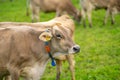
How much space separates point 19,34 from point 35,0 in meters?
10.4

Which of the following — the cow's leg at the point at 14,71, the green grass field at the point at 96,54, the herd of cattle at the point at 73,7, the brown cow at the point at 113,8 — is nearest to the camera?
the cow's leg at the point at 14,71

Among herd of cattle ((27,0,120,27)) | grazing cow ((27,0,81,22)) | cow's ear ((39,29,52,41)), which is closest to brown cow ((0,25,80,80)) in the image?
cow's ear ((39,29,52,41))

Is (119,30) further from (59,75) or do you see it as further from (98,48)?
(59,75)

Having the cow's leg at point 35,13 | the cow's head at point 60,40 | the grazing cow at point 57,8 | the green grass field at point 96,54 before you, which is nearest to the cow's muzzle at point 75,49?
the cow's head at point 60,40

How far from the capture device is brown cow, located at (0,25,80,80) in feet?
18.4

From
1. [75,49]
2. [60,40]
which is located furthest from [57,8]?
[75,49]

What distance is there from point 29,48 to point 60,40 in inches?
24.0

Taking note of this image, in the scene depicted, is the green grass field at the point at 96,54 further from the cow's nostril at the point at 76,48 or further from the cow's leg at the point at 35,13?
the cow's nostril at the point at 76,48

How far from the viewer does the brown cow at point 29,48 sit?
5.60 metres

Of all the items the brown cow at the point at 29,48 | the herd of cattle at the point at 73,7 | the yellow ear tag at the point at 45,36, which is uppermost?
the yellow ear tag at the point at 45,36

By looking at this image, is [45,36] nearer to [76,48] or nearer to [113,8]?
[76,48]

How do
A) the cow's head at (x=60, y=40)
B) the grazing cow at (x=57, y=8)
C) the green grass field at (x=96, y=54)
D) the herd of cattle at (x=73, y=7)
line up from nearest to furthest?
the cow's head at (x=60, y=40) < the green grass field at (x=96, y=54) < the herd of cattle at (x=73, y=7) < the grazing cow at (x=57, y=8)

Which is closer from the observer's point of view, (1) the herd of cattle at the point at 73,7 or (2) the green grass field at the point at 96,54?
(2) the green grass field at the point at 96,54

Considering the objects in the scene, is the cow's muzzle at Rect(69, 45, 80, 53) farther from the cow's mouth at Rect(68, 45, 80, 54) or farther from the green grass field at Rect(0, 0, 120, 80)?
the green grass field at Rect(0, 0, 120, 80)
